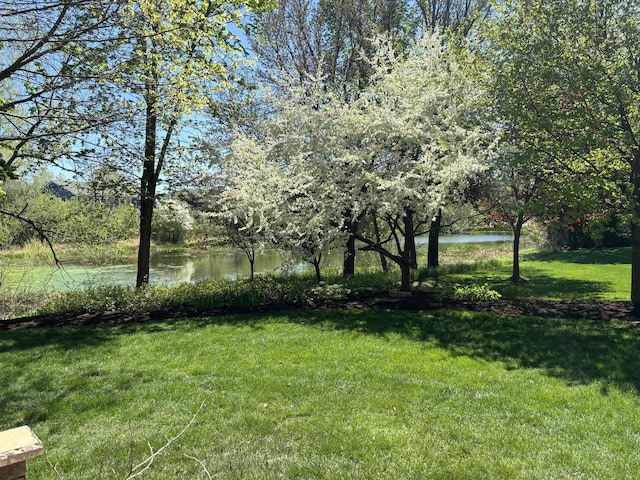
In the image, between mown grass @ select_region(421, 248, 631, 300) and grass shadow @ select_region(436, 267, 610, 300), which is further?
mown grass @ select_region(421, 248, 631, 300)

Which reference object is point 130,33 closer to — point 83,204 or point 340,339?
point 83,204

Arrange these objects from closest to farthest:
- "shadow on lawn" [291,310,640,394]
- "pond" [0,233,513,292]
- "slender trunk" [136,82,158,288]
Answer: "shadow on lawn" [291,310,640,394] → "slender trunk" [136,82,158,288] → "pond" [0,233,513,292]

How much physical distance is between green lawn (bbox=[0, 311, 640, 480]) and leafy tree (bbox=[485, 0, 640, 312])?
3275 mm

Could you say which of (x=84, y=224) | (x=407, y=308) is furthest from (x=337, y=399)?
A: (x=84, y=224)

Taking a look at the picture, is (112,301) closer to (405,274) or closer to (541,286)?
(405,274)

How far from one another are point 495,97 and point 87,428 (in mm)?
9326

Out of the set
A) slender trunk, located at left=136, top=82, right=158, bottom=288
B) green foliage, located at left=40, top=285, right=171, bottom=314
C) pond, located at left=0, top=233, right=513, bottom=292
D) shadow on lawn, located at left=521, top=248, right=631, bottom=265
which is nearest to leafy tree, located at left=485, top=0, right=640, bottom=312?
slender trunk, located at left=136, top=82, right=158, bottom=288

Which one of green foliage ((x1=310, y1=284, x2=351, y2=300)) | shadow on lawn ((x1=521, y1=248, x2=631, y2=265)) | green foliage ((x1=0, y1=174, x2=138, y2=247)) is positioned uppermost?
green foliage ((x1=0, y1=174, x2=138, y2=247))

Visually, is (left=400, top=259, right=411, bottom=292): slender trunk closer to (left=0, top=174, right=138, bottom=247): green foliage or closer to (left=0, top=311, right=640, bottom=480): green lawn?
(left=0, top=311, right=640, bottom=480): green lawn

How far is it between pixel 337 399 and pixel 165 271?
1841 centimetres

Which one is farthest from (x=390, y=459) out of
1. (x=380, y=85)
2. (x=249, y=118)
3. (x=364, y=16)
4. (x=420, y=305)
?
(x=364, y=16)

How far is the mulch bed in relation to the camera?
805 cm

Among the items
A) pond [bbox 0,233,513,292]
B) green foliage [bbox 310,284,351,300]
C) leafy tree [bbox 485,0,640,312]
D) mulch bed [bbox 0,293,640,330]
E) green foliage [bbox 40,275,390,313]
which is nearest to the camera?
leafy tree [bbox 485,0,640,312]

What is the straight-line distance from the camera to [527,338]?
6582mm
